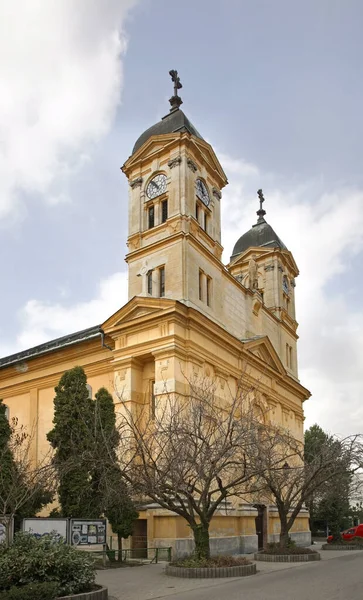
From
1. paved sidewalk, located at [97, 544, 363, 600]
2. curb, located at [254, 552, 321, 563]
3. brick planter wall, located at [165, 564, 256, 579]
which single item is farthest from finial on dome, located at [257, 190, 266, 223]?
brick planter wall, located at [165, 564, 256, 579]

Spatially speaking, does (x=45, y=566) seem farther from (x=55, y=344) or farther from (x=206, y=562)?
(x=55, y=344)

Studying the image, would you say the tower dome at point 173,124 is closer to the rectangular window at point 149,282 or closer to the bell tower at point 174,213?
the bell tower at point 174,213

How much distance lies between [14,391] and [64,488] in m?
16.4

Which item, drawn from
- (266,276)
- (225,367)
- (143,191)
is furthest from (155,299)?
(266,276)

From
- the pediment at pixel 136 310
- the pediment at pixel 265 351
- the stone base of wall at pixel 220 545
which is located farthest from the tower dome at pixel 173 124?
the stone base of wall at pixel 220 545

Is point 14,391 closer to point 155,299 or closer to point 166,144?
point 155,299

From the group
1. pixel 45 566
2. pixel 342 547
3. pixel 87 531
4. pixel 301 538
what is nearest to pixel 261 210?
pixel 301 538

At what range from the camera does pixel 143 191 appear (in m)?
36.5

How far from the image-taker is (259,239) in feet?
166

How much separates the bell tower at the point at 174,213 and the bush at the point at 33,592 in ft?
64.3

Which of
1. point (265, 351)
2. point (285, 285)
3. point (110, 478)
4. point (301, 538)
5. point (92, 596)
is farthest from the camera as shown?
point (285, 285)

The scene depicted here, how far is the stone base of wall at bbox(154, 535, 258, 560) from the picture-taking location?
1048 inches

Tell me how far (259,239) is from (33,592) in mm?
40334

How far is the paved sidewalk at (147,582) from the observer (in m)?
16.1
